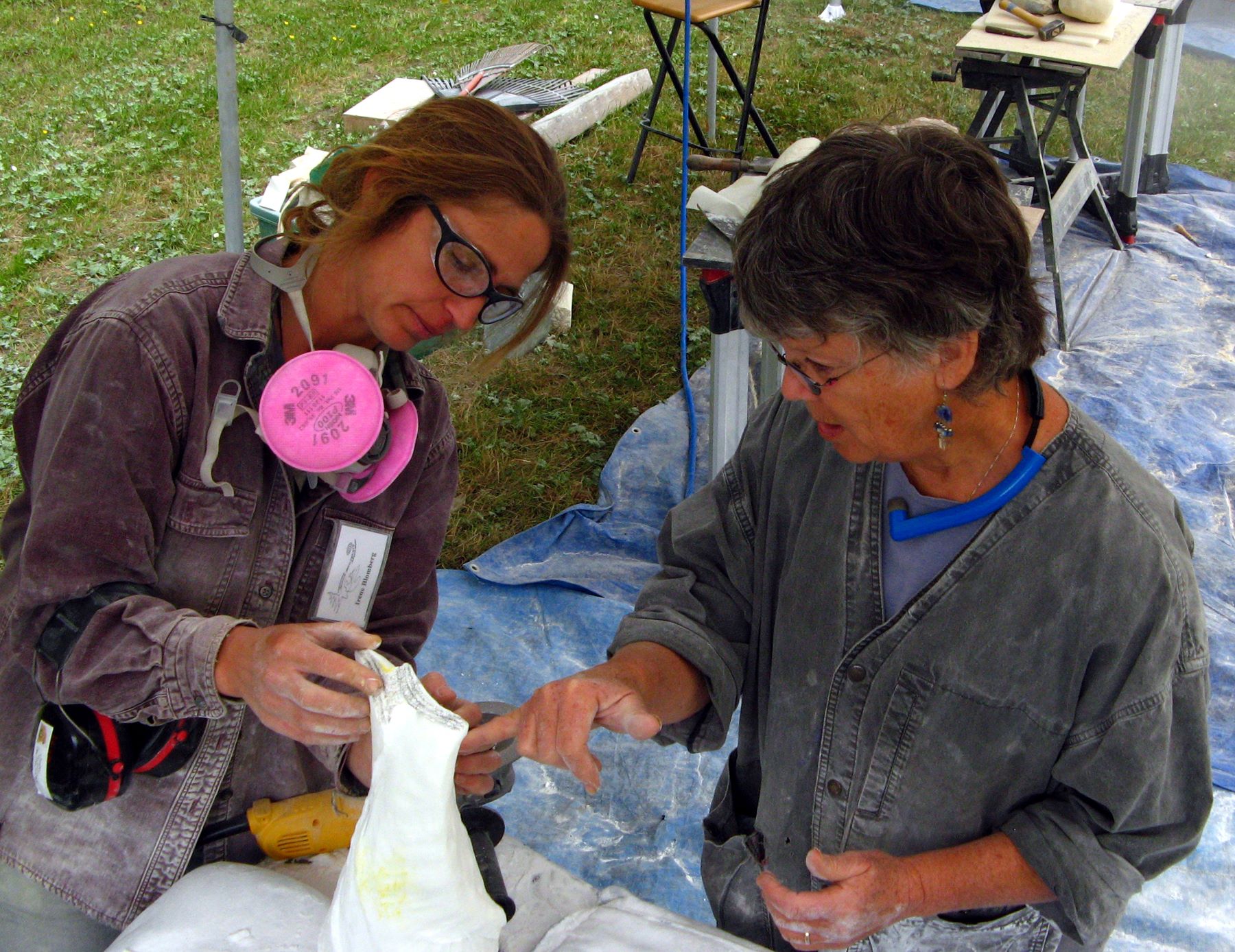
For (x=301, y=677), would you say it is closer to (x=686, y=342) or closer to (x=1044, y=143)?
(x=686, y=342)

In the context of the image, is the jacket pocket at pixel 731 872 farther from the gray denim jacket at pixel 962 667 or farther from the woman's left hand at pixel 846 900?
the woman's left hand at pixel 846 900

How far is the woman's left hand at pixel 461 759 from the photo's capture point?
1729 mm

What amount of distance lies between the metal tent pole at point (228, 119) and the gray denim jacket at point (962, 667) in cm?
186

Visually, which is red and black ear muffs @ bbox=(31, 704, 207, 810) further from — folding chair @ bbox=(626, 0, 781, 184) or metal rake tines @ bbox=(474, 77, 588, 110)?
folding chair @ bbox=(626, 0, 781, 184)

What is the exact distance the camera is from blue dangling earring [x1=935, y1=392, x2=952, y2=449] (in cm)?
151

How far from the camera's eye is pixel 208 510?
1.69 meters

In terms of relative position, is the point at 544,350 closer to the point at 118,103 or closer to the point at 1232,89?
the point at 118,103

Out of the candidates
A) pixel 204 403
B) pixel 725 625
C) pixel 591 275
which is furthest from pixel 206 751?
pixel 591 275

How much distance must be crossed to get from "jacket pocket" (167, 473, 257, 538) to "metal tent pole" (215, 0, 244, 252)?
4.88 feet

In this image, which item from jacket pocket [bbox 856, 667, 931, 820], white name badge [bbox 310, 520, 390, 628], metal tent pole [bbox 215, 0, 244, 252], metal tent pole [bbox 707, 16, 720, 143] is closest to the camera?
jacket pocket [bbox 856, 667, 931, 820]

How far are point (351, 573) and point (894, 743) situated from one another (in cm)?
100

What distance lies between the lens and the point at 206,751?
5.76 feet

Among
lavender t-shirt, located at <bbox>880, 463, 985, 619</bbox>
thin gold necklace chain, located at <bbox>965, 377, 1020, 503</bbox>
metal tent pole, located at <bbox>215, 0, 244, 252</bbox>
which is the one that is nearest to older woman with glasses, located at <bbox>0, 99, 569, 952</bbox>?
lavender t-shirt, located at <bbox>880, 463, 985, 619</bbox>

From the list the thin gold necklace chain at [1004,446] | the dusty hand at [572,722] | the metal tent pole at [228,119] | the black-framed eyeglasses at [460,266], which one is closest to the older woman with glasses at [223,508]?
the black-framed eyeglasses at [460,266]
